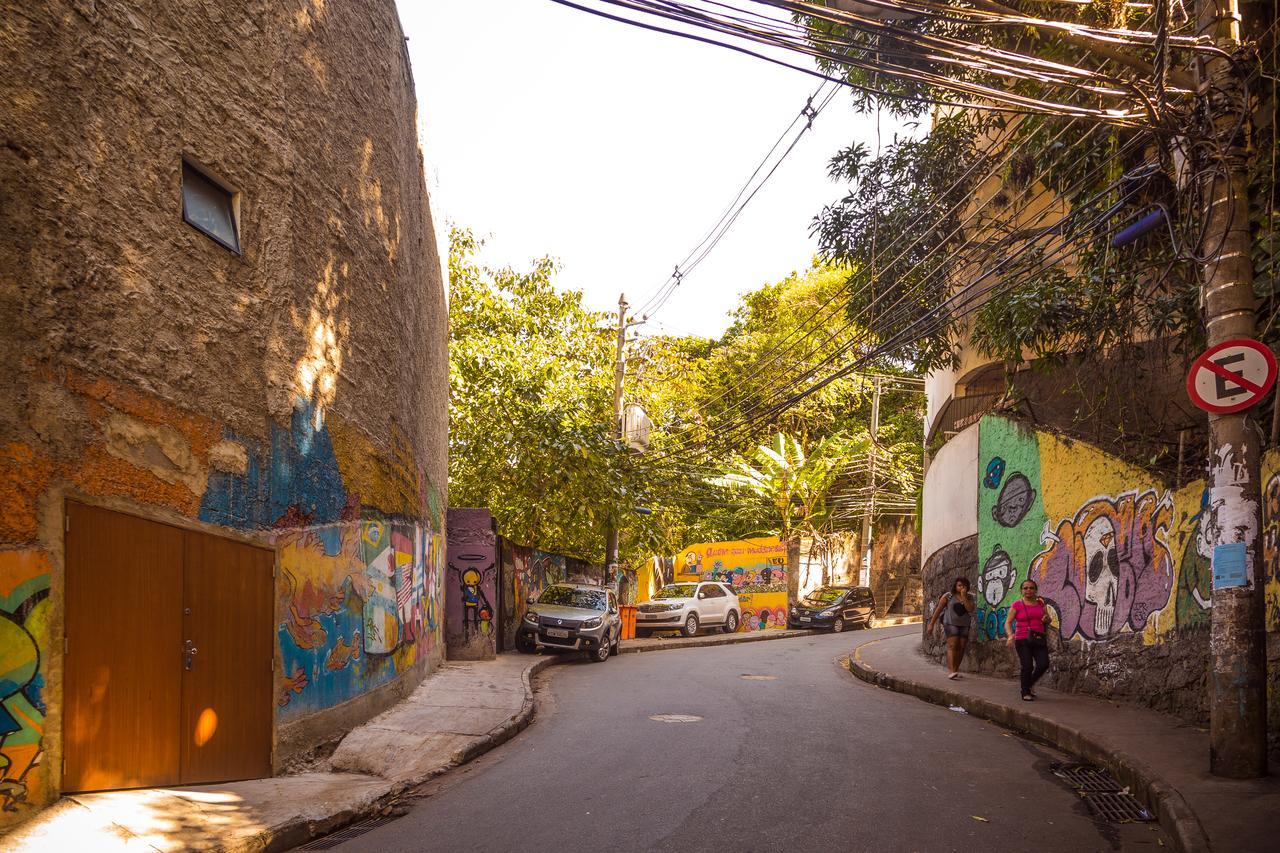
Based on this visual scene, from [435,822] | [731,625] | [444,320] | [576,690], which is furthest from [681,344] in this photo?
[435,822]

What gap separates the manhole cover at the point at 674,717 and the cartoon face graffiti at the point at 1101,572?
17.3 feet

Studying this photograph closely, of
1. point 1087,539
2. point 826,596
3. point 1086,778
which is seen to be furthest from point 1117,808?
point 826,596

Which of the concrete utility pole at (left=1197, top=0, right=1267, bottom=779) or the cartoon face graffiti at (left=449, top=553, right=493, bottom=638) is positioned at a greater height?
the concrete utility pole at (left=1197, top=0, right=1267, bottom=779)

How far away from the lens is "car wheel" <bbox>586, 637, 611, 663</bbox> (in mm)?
19891

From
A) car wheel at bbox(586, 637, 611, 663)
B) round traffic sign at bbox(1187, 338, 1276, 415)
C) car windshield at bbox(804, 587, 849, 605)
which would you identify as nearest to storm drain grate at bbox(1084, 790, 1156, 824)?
round traffic sign at bbox(1187, 338, 1276, 415)

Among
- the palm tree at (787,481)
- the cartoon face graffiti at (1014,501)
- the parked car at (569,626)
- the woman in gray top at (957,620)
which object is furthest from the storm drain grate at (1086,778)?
the palm tree at (787,481)

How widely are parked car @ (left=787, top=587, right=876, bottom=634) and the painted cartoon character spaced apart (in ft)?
49.8

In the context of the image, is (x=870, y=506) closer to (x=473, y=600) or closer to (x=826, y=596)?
(x=826, y=596)

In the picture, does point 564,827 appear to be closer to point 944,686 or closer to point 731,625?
point 944,686

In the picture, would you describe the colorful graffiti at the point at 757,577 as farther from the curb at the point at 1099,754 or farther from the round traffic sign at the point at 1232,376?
the round traffic sign at the point at 1232,376

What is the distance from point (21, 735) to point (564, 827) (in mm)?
3283

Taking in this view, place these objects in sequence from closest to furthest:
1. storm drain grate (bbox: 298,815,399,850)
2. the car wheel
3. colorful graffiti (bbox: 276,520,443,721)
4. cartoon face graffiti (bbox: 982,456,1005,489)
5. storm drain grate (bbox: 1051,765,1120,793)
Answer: storm drain grate (bbox: 298,815,399,850) → storm drain grate (bbox: 1051,765,1120,793) → colorful graffiti (bbox: 276,520,443,721) → cartoon face graffiti (bbox: 982,456,1005,489) → the car wheel

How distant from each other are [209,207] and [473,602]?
38.6ft

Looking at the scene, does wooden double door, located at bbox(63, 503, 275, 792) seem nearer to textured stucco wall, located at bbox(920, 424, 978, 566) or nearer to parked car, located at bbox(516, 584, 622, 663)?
parked car, located at bbox(516, 584, 622, 663)
